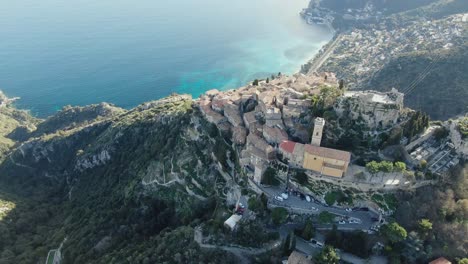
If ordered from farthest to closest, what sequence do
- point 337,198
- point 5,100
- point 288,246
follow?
1. point 5,100
2. point 337,198
3. point 288,246

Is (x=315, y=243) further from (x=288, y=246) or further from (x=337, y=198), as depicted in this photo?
(x=337, y=198)

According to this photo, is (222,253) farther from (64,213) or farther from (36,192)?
(36,192)

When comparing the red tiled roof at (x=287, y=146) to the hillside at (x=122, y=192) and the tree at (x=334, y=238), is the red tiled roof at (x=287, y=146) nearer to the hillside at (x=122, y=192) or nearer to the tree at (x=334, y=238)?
the tree at (x=334, y=238)

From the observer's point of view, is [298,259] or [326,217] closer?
[298,259]

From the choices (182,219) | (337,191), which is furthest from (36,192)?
(337,191)

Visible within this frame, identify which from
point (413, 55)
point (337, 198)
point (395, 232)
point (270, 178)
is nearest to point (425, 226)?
point (395, 232)

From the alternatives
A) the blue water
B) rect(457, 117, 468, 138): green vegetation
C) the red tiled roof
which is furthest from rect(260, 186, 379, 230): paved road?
the blue water
